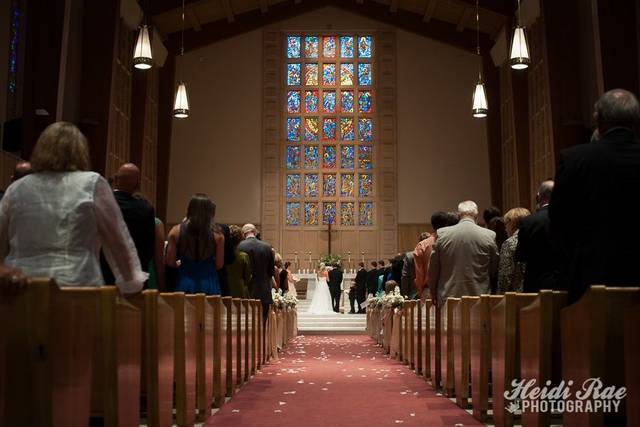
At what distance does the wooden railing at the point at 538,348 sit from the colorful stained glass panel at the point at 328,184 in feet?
56.6

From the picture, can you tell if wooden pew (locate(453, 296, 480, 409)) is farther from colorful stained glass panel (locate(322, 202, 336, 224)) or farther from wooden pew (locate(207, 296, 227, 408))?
colorful stained glass panel (locate(322, 202, 336, 224))

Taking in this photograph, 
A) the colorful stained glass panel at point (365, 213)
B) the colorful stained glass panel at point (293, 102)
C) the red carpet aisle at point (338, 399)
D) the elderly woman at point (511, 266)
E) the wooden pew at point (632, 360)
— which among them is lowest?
the red carpet aisle at point (338, 399)

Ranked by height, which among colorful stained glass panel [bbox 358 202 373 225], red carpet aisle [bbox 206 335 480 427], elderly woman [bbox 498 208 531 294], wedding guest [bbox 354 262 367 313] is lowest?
red carpet aisle [bbox 206 335 480 427]

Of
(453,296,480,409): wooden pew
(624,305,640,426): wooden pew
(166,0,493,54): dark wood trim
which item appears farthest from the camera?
(166,0,493,54): dark wood trim

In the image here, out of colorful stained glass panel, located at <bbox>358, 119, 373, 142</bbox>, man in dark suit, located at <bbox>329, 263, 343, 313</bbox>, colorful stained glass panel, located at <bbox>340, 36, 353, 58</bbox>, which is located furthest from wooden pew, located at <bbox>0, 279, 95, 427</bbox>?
colorful stained glass panel, located at <bbox>340, 36, 353, 58</bbox>

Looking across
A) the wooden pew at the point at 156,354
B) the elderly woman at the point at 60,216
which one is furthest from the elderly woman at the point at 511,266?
the elderly woman at the point at 60,216

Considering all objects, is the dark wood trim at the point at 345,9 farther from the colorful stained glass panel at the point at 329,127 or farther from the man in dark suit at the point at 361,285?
the man in dark suit at the point at 361,285

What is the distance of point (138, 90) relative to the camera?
64.6 ft

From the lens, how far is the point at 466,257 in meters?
6.05

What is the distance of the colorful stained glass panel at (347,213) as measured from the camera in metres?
23.7

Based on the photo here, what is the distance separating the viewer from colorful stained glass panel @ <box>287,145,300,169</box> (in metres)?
23.9

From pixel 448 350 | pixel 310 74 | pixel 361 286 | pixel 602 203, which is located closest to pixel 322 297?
pixel 361 286

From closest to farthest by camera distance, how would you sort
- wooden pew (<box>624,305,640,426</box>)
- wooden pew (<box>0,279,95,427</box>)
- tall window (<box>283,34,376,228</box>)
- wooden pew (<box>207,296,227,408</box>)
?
wooden pew (<box>0,279,95,427</box>) → wooden pew (<box>624,305,640,426</box>) → wooden pew (<box>207,296,227,408</box>) → tall window (<box>283,34,376,228</box>)

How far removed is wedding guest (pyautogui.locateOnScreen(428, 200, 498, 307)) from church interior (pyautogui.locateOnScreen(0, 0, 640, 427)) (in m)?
0.02
